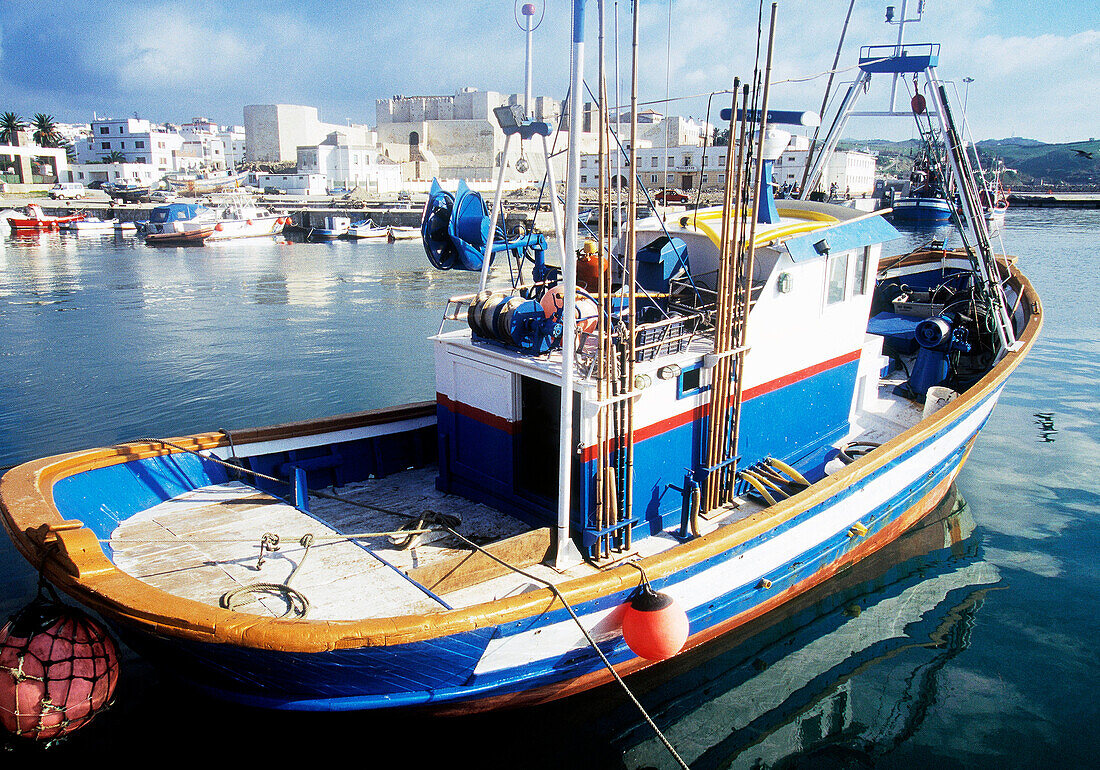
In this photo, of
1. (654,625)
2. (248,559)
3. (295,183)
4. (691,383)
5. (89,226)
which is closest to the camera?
(654,625)

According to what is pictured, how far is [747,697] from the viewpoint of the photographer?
22.3ft

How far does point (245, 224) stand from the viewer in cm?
5275

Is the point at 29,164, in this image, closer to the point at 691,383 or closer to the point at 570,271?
the point at 691,383

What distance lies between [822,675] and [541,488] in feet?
10.8

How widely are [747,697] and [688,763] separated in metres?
1.04

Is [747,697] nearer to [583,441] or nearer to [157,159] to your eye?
[583,441]

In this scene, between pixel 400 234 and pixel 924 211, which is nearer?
pixel 924 211

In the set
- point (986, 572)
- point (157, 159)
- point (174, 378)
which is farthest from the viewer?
point (157, 159)

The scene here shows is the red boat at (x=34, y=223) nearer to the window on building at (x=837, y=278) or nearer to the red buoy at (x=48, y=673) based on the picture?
the red buoy at (x=48, y=673)

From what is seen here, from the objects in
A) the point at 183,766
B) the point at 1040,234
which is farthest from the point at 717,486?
the point at 1040,234

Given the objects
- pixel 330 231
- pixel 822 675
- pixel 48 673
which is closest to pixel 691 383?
pixel 822 675

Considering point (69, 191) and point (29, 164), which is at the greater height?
point (29, 164)

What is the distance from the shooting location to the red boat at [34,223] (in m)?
52.6

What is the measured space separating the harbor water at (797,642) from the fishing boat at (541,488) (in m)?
0.51
